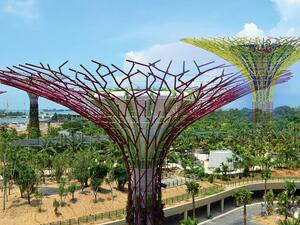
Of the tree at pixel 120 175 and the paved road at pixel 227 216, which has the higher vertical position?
the tree at pixel 120 175

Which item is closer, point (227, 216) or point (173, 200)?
point (173, 200)

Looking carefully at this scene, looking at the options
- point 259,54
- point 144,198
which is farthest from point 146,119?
point 259,54

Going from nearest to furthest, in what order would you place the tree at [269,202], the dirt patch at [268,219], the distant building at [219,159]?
the dirt patch at [268,219], the tree at [269,202], the distant building at [219,159]

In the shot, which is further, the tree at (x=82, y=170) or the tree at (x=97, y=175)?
the tree at (x=82, y=170)

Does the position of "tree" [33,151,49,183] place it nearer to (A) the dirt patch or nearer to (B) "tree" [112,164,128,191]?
(B) "tree" [112,164,128,191]

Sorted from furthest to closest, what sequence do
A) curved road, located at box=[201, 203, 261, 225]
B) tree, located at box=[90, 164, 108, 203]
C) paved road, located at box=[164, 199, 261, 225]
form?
curved road, located at box=[201, 203, 261, 225]
paved road, located at box=[164, 199, 261, 225]
tree, located at box=[90, 164, 108, 203]

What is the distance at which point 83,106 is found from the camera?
19.9 m

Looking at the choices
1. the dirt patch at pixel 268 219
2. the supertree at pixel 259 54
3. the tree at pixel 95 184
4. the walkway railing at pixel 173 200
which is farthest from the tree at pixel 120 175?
the supertree at pixel 259 54

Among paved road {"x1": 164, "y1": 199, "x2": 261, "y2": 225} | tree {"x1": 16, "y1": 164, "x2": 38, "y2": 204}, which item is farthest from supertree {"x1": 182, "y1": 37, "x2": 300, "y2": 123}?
tree {"x1": 16, "y1": 164, "x2": 38, "y2": 204}

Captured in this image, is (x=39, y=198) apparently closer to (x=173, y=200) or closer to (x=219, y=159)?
(x=173, y=200)

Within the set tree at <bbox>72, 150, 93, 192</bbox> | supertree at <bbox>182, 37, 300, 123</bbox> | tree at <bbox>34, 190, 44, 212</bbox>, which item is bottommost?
tree at <bbox>34, 190, 44, 212</bbox>

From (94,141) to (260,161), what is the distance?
24872 millimetres

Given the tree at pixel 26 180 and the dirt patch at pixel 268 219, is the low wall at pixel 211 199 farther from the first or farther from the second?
the tree at pixel 26 180

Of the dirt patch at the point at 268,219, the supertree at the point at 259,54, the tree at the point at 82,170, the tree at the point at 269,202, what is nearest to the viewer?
the dirt patch at the point at 268,219
